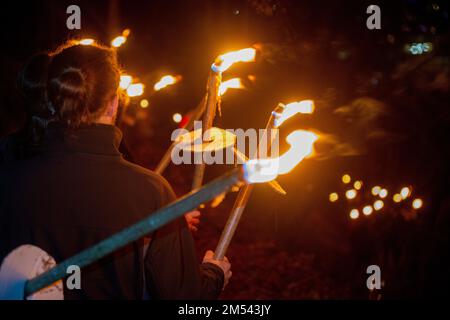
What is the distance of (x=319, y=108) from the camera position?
516 cm

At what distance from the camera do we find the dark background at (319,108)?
4.47m

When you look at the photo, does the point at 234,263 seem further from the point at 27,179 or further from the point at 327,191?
the point at 27,179

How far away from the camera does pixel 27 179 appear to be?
2.00 meters

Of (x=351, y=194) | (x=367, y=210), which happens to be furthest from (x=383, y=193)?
(x=351, y=194)

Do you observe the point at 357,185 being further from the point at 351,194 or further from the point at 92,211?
the point at 92,211

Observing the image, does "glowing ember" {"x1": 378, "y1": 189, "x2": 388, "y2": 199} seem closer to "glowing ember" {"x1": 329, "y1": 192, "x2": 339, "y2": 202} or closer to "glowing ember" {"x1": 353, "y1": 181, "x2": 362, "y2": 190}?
"glowing ember" {"x1": 353, "y1": 181, "x2": 362, "y2": 190}

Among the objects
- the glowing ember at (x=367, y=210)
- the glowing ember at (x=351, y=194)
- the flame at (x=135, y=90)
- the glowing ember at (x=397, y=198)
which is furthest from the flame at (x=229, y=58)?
the glowing ember at (x=351, y=194)

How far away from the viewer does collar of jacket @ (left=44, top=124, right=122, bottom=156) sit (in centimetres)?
204

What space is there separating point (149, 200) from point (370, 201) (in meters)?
4.84

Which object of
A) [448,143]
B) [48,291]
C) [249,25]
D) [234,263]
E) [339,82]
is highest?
[249,25]

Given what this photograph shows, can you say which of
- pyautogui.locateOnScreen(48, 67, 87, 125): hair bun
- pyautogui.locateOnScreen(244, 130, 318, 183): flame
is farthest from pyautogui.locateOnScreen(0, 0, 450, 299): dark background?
pyautogui.locateOnScreen(244, 130, 318, 183): flame

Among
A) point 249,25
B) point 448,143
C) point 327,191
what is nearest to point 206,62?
point 249,25

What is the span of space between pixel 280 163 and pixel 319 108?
3.50 meters

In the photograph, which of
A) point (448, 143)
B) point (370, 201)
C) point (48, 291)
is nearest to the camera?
point (48, 291)
